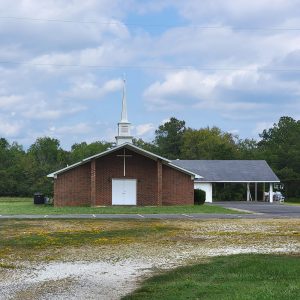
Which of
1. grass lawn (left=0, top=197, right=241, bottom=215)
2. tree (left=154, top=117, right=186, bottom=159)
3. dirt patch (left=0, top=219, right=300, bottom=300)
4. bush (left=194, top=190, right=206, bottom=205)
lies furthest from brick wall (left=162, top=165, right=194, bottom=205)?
tree (left=154, top=117, right=186, bottom=159)

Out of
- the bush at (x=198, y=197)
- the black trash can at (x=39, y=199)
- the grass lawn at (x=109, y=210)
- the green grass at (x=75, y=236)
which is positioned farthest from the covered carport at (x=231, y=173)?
the green grass at (x=75, y=236)

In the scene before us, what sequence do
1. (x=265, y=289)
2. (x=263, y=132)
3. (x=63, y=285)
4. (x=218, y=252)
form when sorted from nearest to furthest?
1. (x=265, y=289)
2. (x=63, y=285)
3. (x=218, y=252)
4. (x=263, y=132)

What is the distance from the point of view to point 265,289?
9.31 metres

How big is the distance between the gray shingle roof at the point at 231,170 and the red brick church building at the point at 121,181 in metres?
12.8

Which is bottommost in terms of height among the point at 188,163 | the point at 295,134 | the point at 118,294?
the point at 118,294

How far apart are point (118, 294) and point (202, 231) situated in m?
12.3

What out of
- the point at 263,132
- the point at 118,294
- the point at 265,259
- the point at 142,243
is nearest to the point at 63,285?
the point at 118,294

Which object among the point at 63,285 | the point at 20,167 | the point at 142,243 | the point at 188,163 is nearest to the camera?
the point at 63,285

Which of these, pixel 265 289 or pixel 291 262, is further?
pixel 291 262

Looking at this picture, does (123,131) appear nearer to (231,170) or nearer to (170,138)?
(231,170)

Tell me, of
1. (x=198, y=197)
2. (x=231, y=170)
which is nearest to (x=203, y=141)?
(x=231, y=170)

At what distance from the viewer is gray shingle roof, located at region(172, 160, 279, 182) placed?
58844 mm

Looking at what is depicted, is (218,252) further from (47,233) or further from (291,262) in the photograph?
(47,233)

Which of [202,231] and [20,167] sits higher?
[20,167]
